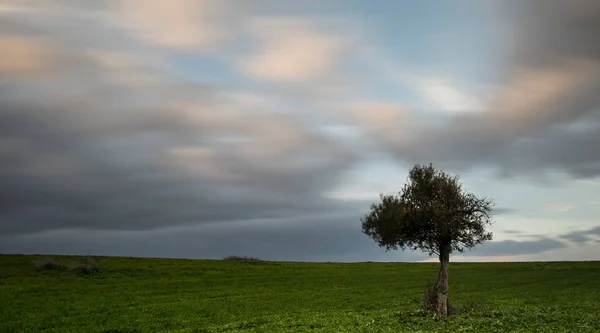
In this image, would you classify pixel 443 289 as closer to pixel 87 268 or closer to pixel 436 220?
pixel 436 220

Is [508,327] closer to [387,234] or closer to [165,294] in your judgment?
[387,234]

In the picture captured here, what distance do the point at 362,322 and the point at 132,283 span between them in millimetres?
56244

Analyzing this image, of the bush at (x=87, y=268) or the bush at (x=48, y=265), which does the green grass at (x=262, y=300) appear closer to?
the bush at (x=87, y=268)

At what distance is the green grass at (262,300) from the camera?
42125mm

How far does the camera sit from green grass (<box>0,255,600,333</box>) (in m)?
42.1

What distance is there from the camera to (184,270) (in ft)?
355

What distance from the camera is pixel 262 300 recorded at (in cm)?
6794

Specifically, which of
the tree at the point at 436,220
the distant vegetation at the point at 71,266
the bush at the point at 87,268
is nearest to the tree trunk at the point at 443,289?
the tree at the point at 436,220

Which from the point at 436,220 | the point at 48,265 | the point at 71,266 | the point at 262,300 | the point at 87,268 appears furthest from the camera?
the point at 48,265

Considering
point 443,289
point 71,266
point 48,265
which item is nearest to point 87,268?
point 71,266

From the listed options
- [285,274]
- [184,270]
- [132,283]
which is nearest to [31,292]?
[132,283]

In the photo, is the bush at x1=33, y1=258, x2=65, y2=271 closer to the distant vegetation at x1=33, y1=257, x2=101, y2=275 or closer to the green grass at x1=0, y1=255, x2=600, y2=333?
the distant vegetation at x1=33, y1=257, x2=101, y2=275

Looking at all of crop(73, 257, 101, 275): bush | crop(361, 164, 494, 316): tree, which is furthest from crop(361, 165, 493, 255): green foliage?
crop(73, 257, 101, 275): bush

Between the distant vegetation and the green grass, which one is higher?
the distant vegetation
